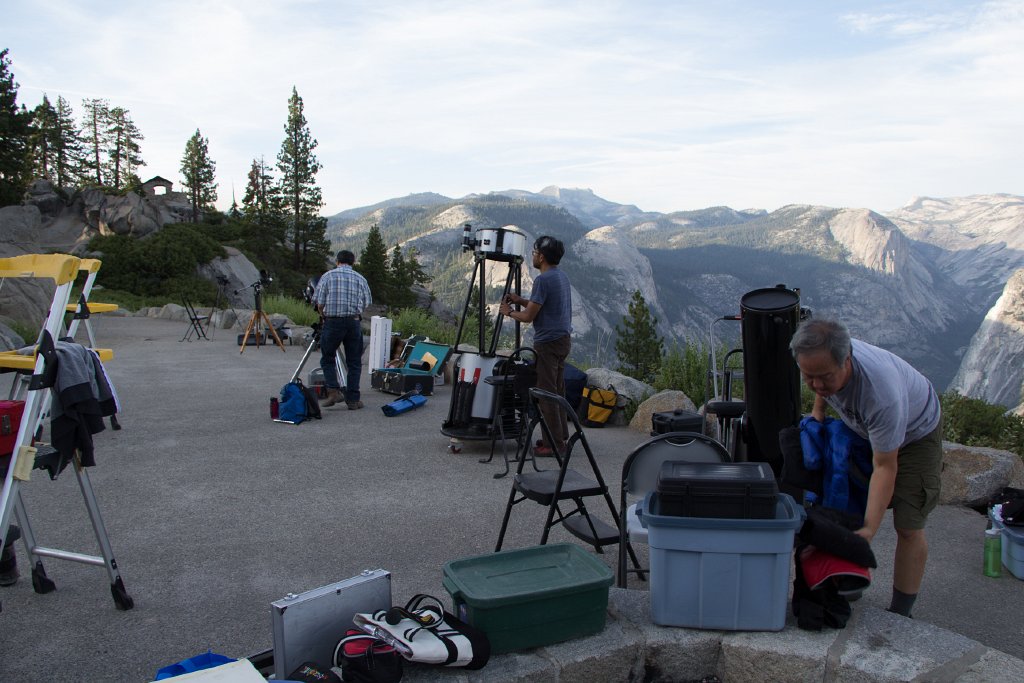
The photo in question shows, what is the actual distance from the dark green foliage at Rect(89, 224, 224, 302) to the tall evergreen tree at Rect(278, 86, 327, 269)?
56.2 ft

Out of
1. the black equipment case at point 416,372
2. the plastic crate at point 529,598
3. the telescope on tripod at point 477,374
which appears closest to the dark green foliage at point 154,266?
the black equipment case at point 416,372

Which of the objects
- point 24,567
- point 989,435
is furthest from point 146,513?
point 989,435

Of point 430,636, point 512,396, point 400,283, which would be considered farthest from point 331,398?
point 400,283

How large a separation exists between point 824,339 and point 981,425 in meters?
6.79

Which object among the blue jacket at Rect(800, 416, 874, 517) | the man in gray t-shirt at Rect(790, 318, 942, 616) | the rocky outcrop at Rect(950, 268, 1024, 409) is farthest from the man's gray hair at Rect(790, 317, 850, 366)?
the rocky outcrop at Rect(950, 268, 1024, 409)

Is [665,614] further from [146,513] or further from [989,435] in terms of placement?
[989,435]

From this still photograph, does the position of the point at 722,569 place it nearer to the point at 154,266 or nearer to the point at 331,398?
the point at 331,398

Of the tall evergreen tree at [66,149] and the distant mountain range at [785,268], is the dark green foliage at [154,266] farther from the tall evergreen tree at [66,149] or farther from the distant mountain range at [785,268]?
the distant mountain range at [785,268]

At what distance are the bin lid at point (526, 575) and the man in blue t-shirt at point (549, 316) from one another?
10.0ft

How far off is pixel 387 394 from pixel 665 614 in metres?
7.83

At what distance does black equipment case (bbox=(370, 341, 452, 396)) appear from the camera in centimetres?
1027

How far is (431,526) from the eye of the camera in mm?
5105

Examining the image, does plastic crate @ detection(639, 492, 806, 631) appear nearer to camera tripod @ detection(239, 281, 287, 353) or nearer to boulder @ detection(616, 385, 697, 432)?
boulder @ detection(616, 385, 697, 432)

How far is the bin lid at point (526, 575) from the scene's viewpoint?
2859mm
